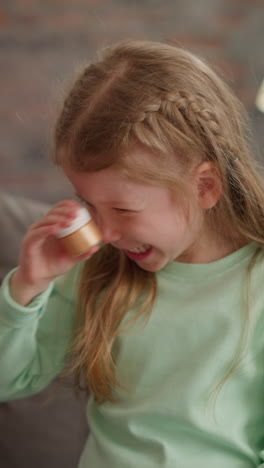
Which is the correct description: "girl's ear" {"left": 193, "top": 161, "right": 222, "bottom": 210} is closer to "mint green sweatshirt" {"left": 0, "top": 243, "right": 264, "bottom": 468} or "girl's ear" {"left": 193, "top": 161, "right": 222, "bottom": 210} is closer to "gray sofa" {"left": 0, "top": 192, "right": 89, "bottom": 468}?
"mint green sweatshirt" {"left": 0, "top": 243, "right": 264, "bottom": 468}

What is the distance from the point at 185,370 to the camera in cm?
102

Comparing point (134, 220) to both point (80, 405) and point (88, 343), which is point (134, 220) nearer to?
point (88, 343)

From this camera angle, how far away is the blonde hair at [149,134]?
921 mm

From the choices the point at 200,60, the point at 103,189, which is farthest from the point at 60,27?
the point at 103,189

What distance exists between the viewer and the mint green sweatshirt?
3.26 ft

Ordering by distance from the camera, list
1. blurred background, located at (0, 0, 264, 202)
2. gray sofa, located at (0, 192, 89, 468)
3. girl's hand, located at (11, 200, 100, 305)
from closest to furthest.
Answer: girl's hand, located at (11, 200, 100, 305) → gray sofa, located at (0, 192, 89, 468) → blurred background, located at (0, 0, 264, 202)

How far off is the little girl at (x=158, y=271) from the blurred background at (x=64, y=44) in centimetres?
97

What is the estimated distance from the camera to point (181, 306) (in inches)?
41.4

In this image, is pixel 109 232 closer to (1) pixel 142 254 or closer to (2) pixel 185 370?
(1) pixel 142 254

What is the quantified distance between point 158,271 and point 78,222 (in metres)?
0.22

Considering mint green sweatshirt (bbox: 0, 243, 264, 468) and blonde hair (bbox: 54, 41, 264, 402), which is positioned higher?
blonde hair (bbox: 54, 41, 264, 402)

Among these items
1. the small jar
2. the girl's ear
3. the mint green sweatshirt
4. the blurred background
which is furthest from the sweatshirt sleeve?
the blurred background

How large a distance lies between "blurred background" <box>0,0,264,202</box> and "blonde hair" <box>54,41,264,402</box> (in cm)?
100

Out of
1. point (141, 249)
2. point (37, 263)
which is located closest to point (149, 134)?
point (141, 249)
